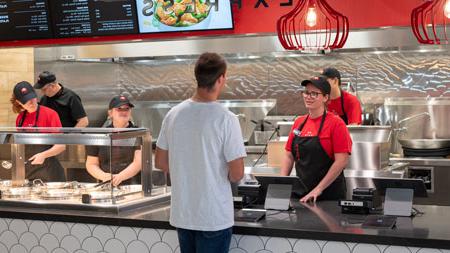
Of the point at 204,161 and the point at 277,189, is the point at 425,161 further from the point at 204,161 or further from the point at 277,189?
the point at 204,161

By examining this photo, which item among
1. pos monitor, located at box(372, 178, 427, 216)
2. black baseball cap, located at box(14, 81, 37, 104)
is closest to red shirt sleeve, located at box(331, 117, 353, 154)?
pos monitor, located at box(372, 178, 427, 216)

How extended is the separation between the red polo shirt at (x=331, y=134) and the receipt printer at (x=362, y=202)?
66 centimetres

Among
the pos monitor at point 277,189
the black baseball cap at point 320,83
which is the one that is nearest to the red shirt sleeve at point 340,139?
the black baseball cap at point 320,83

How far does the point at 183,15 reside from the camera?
5430 millimetres

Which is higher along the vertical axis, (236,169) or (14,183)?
(236,169)

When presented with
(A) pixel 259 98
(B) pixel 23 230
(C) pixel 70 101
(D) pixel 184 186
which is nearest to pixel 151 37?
(C) pixel 70 101

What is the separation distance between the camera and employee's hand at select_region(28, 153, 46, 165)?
3.92 m

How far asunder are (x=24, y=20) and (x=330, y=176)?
3.32 meters

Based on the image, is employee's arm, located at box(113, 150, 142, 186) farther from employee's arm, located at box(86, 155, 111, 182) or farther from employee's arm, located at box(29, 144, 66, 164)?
employee's arm, located at box(29, 144, 66, 164)

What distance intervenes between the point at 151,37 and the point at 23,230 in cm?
244

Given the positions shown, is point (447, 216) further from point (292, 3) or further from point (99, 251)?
point (292, 3)

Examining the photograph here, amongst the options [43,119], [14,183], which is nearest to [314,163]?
[14,183]

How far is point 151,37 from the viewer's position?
18.7 feet

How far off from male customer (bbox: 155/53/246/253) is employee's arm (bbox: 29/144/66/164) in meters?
1.01
